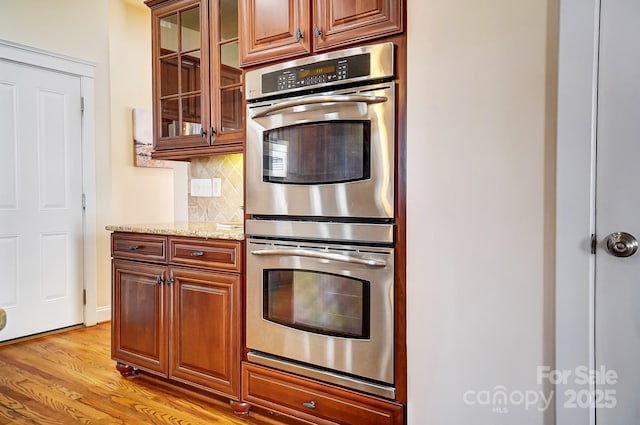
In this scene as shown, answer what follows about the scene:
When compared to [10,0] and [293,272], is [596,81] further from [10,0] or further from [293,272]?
[10,0]

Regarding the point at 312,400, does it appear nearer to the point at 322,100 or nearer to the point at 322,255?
the point at 322,255

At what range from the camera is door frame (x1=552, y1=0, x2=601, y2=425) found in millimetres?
1166

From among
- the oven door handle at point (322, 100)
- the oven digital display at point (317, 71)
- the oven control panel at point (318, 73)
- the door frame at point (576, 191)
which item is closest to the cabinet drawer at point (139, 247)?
the oven door handle at point (322, 100)

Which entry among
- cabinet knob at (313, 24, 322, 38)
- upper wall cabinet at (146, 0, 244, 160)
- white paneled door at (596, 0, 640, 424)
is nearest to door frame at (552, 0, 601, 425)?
white paneled door at (596, 0, 640, 424)

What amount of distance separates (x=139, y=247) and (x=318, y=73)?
1.50 metres

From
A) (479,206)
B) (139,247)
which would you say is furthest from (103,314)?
(479,206)

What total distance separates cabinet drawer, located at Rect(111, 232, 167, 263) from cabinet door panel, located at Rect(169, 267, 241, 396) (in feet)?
0.52

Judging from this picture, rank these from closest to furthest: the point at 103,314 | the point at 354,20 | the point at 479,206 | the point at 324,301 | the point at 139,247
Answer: the point at 479,206 → the point at 354,20 → the point at 324,301 → the point at 139,247 → the point at 103,314

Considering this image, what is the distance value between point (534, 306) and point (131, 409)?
204 cm

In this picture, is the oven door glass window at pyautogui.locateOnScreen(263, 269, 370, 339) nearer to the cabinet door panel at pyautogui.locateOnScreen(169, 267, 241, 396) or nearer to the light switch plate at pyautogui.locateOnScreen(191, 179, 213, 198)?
the cabinet door panel at pyautogui.locateOnScreen(169, 267, 241, 396)

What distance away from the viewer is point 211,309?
7.25 ft

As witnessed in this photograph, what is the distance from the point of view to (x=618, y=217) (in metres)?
1.14

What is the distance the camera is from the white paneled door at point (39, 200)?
10.8ft

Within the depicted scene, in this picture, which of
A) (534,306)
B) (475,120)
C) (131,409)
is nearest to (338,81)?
(475,120)
